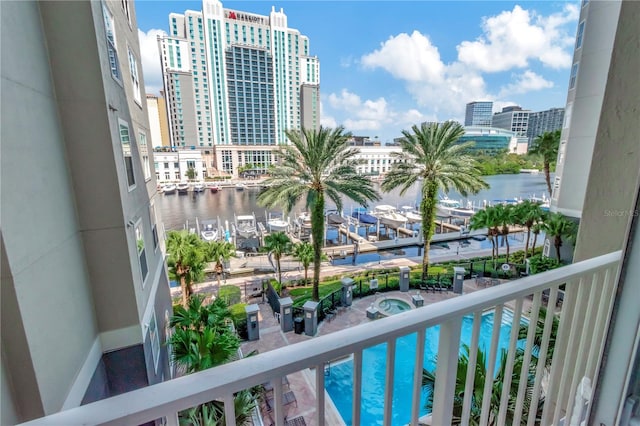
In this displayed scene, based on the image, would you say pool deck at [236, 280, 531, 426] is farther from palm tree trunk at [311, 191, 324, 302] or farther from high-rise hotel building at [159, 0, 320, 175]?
high-rise hotel building at [159, 0, 320, 175]

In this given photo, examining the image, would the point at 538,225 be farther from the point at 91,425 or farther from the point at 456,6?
the point at 91,425

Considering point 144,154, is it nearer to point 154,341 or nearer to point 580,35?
point 154,341

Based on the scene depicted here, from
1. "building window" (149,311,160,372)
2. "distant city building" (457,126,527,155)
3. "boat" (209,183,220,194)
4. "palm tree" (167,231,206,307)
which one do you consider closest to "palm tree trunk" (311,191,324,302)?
"palm tree" (167,231,206,307)

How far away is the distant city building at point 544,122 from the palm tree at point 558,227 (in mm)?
3972

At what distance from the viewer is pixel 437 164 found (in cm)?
1120

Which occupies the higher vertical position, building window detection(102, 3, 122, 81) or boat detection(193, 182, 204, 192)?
building window detection(102, 3, 122, 81)

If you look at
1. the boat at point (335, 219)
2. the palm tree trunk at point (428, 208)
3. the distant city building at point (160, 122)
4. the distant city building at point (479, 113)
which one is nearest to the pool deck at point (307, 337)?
the palm tree trunk at point (428, 208)

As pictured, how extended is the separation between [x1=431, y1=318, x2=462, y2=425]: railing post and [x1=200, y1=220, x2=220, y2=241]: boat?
20.1 metres

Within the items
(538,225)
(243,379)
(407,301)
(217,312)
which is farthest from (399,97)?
(243,379)

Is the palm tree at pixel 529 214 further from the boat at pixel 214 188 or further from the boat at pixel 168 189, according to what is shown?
the boat at pixel 168 189

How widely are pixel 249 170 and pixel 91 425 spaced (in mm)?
47509

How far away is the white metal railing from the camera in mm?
574

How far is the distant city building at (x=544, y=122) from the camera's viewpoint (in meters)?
11.9

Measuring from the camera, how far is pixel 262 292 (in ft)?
36.2
